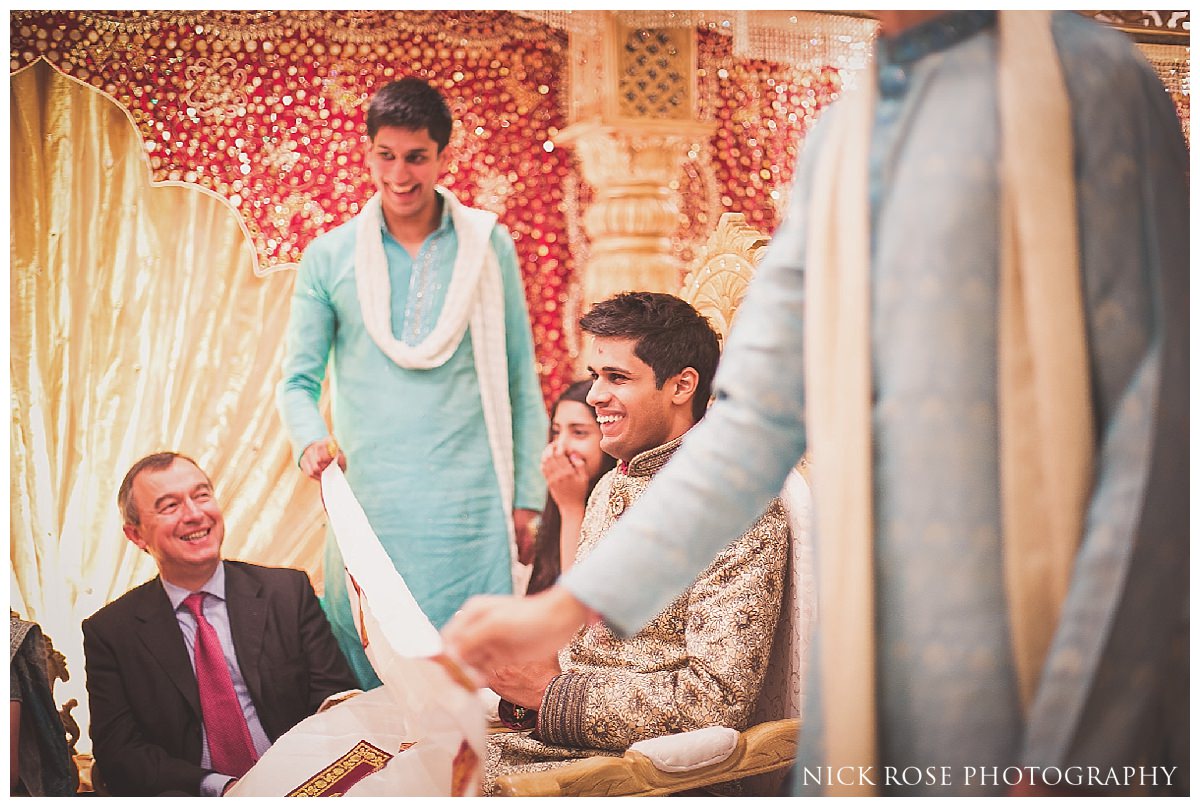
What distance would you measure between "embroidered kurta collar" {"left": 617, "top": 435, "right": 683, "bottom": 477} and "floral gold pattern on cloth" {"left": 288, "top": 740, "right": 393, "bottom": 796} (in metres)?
0.65

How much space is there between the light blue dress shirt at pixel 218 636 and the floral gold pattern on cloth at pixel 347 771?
0.93 feet

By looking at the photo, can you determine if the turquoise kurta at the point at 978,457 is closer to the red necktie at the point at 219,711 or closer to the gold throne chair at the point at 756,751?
the gold throne chair at the point at 756,751

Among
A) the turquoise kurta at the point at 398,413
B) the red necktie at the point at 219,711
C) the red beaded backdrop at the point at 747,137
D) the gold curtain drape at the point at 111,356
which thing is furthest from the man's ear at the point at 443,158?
the red necktie at the point at 219,711

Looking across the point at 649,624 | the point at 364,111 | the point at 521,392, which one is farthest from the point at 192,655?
the point at 364,111

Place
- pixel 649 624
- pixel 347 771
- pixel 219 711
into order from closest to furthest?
pixel 649 624, pixel 347 771, pixel 219 711

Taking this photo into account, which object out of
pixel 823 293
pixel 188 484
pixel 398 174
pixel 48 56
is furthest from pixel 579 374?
pixel 823 293

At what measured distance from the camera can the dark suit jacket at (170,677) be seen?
A: 257 cm

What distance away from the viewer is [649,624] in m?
2.23

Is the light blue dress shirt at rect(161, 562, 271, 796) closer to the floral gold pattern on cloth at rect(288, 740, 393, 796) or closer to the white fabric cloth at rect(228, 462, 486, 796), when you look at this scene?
the white fabric cloth at rect(228, 462, 486, 796)

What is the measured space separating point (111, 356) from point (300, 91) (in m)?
0.72

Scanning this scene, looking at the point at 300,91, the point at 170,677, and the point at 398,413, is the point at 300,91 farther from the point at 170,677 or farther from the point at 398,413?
the point at 170,677

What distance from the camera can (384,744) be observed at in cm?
245

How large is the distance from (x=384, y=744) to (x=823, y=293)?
1.51m

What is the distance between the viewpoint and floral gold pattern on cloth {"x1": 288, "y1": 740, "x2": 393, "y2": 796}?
231 centimetres
